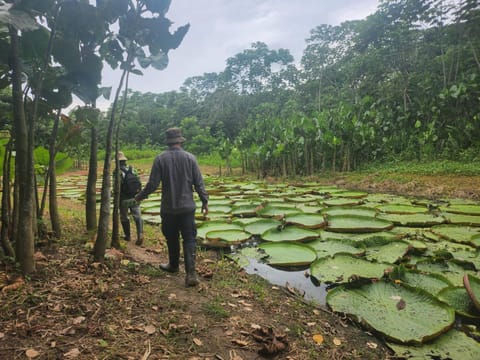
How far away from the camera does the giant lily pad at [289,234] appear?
4870mm

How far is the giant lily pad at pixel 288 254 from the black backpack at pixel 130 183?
198 cm

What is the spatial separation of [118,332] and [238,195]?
7.22m

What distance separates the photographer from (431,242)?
4496mm

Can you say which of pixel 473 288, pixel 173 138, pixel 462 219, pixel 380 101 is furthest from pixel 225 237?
pixel 380 101

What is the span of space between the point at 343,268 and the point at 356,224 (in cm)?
188

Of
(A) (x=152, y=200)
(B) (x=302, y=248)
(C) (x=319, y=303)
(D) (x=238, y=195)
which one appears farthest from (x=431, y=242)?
(A) (x=152, y=200)

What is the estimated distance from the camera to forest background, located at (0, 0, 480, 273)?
283cm

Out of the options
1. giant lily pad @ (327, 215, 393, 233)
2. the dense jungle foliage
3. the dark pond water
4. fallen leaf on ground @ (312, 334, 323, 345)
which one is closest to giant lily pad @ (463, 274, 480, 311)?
the dark pond water

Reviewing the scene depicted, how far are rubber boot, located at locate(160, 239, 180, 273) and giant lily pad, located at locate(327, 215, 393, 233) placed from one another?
2917 millimetres

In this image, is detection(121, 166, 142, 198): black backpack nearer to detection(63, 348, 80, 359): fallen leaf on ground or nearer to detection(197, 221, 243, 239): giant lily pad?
detection(197, 221, 243, 239): giant lily pad

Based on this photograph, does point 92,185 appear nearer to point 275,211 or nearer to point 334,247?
point 334,247

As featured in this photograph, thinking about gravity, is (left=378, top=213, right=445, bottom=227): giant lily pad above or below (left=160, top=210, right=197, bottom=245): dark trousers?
below

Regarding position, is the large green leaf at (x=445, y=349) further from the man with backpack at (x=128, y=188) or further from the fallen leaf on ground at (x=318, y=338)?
the man with backpack at (x=128, y=188)

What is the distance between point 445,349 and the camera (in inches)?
92.0
